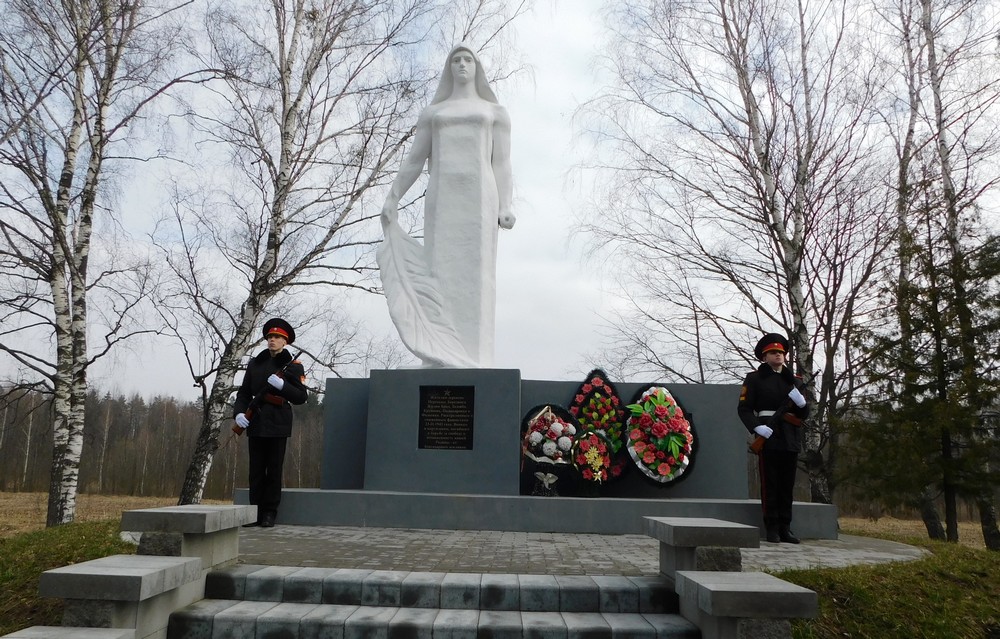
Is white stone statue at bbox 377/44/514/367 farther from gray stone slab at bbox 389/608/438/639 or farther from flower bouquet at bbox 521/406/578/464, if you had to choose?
gray stone slab at bbox 389/608/438/639

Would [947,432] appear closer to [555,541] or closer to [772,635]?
[555,541]

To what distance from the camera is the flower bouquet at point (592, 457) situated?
693cm

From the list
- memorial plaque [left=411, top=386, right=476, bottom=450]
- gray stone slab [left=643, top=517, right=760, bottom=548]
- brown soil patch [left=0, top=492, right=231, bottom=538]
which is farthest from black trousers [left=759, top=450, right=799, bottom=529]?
brown soil patch [left=0, top=492, right=231, bottom=538]

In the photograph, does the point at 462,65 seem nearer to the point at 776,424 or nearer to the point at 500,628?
the point at 776,424

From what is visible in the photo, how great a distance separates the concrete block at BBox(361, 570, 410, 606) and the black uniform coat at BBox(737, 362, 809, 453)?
3.24m

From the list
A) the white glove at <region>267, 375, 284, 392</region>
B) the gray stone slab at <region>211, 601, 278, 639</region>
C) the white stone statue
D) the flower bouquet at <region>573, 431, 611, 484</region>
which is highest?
the white stone statue

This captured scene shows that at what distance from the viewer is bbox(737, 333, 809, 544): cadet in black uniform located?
219 inches

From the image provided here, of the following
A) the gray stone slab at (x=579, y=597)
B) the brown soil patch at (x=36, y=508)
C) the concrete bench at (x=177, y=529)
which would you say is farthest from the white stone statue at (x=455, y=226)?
A: the brown soil patch at (x=36, y=508)

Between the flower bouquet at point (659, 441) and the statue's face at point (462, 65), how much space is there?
4.32 metres

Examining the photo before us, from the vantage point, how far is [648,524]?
4.27 meters

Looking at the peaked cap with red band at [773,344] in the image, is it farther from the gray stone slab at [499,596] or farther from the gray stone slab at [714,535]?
the gray stone slab at [499,596]

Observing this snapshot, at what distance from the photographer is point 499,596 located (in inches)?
144

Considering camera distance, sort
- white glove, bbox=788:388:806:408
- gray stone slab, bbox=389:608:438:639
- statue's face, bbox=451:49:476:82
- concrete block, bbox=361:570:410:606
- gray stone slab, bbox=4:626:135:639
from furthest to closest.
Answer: statue's face, bbox=451:49:476:82
white glove, bbox=788:388:806:408
concrete block, bbox=361:570:410:606
gray stone slab, bbox=389:608:438:639
gray stone slab, bbox=4:626:135:639

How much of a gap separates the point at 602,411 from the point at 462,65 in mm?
4328
